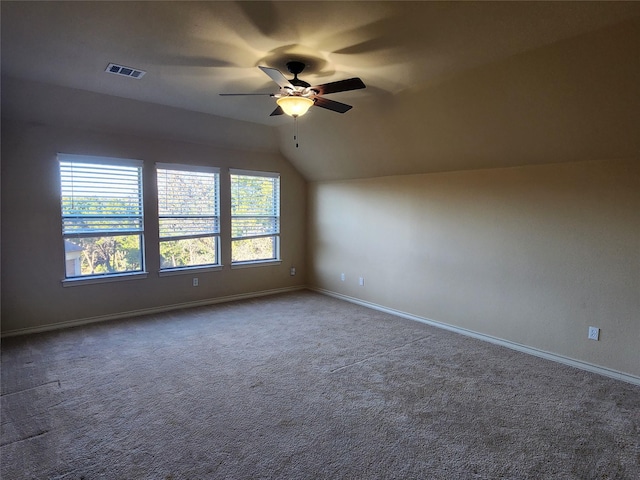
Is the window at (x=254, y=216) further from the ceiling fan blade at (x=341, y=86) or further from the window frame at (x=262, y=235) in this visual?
the ceiling fan blade at (x=341, y=86)

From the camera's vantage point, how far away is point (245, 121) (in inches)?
202

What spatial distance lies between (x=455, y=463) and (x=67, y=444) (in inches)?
94.8

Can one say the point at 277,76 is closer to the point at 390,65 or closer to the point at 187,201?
the point at 390,65

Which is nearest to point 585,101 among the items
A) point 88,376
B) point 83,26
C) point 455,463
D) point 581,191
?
point 581,191

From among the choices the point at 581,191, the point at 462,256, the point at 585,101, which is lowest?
the point at 462,256

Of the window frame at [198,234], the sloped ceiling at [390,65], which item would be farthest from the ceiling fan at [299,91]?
the window frame at [198,234]

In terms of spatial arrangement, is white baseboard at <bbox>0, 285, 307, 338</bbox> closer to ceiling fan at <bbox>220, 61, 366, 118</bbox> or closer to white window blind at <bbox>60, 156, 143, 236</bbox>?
white window blind at <bbox>60, 156, 143, 236</bbox>

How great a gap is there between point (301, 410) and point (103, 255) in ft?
11.5

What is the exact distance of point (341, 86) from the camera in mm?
2791

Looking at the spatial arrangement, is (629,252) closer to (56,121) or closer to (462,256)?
(462,256)

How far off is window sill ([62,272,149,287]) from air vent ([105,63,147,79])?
257cm

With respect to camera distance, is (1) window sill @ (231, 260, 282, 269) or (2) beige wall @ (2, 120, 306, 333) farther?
(1) window sill @ (231, 260, 282, 269)

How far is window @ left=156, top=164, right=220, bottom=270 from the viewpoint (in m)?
5.12

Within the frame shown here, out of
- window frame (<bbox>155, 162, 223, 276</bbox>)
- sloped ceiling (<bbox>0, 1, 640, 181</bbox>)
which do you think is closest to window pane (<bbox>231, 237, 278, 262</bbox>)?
window frame (<bbox>155, 162, 223, 276</bbox>)
